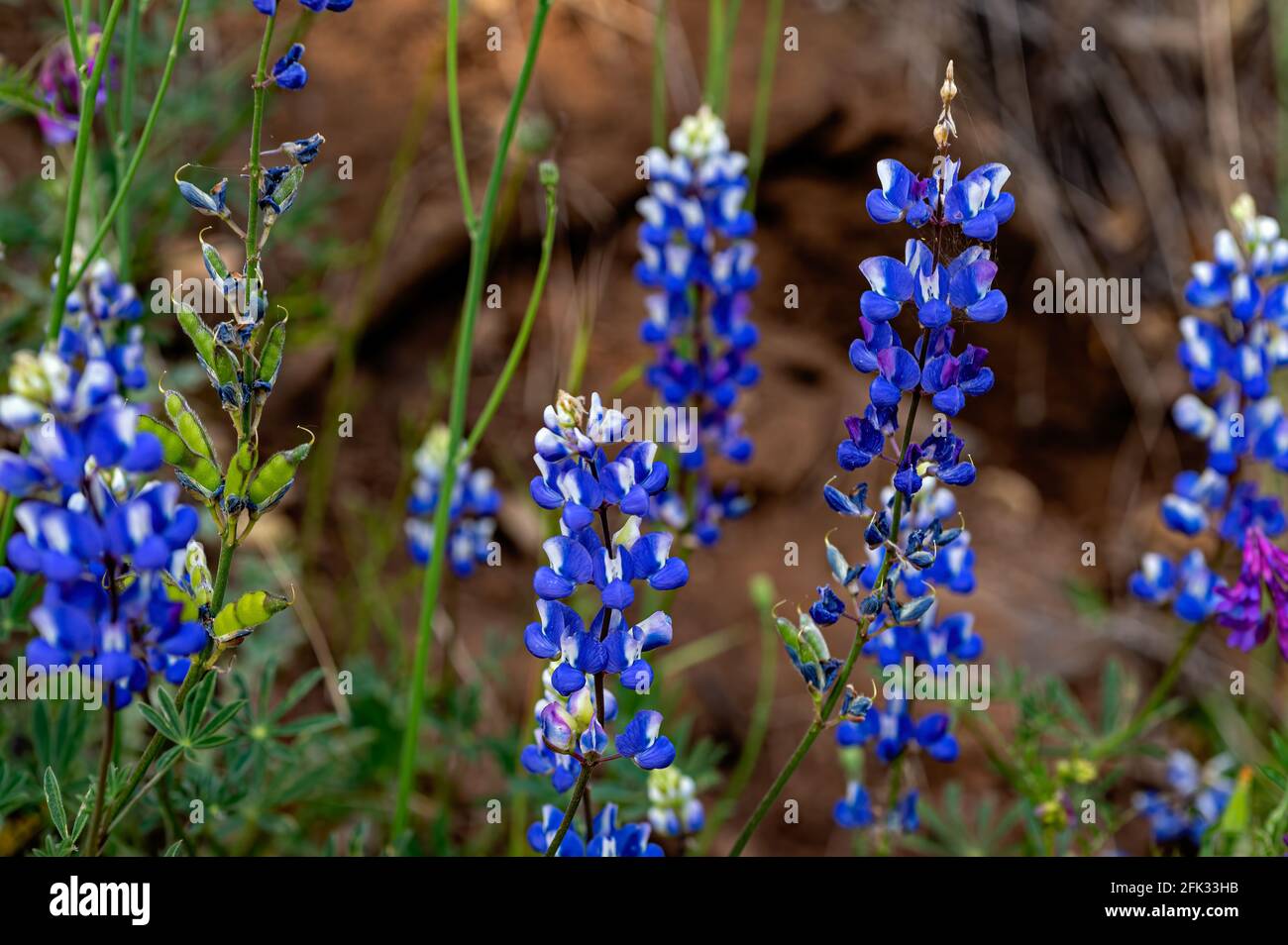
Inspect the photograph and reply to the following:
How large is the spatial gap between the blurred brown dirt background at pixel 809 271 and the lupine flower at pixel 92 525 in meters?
2.07

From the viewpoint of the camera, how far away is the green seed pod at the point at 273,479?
1.61 m

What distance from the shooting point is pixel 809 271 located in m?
4.34

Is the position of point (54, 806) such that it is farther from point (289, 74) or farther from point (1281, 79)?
point (1281, 79)

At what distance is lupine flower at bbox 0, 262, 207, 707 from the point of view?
4.29 ft

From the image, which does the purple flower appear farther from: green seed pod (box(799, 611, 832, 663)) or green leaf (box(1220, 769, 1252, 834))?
green seed pod (box(799, 611, 832, 663))

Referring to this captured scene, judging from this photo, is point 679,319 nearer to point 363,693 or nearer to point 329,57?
point 363,693

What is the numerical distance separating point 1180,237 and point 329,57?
11.0ft

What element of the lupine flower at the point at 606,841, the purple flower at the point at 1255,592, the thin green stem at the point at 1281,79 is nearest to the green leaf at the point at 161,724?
the lupine flower at the point at 606,841

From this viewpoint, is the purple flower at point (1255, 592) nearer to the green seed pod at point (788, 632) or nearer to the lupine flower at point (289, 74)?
the green seed pod at point (788, 632)

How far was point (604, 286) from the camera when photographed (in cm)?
427

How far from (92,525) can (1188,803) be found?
2.65m

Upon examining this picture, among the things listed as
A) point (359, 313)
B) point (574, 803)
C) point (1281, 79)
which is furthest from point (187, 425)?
point (1281, 79)
